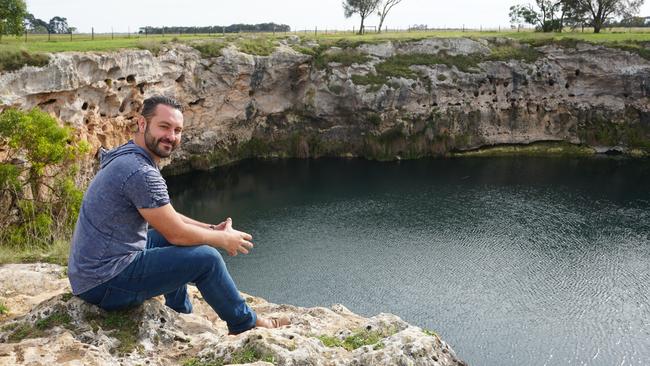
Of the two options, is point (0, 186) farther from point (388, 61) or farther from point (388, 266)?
point (388, 61)

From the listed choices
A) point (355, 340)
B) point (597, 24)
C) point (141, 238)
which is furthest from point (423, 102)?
point (141, 238)

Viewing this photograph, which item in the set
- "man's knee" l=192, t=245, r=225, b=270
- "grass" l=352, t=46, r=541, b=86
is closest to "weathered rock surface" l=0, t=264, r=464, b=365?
"man's knee" l=192, t=245, r=225, b=270

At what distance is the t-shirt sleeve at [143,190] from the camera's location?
619 centimetres

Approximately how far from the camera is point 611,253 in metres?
32.2

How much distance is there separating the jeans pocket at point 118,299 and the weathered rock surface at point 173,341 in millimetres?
101

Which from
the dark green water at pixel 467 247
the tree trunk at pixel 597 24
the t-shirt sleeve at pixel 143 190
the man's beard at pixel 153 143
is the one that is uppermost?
the tree trunk at pixel 597 24

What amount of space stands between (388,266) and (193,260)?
24703 mm

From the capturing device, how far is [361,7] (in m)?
79.0

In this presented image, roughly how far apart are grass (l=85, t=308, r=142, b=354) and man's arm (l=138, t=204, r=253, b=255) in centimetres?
116

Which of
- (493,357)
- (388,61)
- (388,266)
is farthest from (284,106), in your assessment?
(493,357)

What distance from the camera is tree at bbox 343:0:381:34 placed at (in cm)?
7875

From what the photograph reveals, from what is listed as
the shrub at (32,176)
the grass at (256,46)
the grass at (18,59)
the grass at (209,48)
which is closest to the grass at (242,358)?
the shrub at (32,176)

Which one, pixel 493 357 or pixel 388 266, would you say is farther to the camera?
pixel 388 266

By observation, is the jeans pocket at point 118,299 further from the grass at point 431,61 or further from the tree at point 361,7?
the tree at point 361,7
